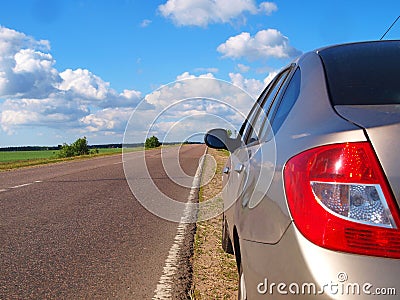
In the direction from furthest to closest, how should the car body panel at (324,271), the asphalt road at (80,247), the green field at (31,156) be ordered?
1. the green field at (31,156)
2. the asphalt road at (80,247)
3. the car body panel at (324,271)

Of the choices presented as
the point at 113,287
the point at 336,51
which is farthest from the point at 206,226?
the point at 336,51

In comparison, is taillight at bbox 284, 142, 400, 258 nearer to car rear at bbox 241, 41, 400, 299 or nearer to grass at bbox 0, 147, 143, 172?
car rear at bbox 241, 41, 400, 299

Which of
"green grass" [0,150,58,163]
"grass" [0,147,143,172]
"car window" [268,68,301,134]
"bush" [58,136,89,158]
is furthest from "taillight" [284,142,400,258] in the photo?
"bush" [58,136,89,158]

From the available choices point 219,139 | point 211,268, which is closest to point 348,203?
point 219,139

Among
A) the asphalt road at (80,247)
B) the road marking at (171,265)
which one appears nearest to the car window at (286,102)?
the road marking at (171,265)

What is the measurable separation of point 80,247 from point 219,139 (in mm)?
2376

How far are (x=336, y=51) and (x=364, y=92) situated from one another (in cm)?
66

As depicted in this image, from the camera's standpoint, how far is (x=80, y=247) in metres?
5.65

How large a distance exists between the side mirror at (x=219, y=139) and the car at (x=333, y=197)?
2020mm

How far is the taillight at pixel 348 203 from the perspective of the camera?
1.60 metres

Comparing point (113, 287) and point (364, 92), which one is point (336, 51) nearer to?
point (364, 92)

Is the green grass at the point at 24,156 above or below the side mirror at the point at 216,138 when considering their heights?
below

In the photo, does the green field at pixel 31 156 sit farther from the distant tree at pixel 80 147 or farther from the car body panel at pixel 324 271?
the car body panel at pixel 324 271

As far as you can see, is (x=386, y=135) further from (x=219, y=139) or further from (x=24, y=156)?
(x=24, y=156)
